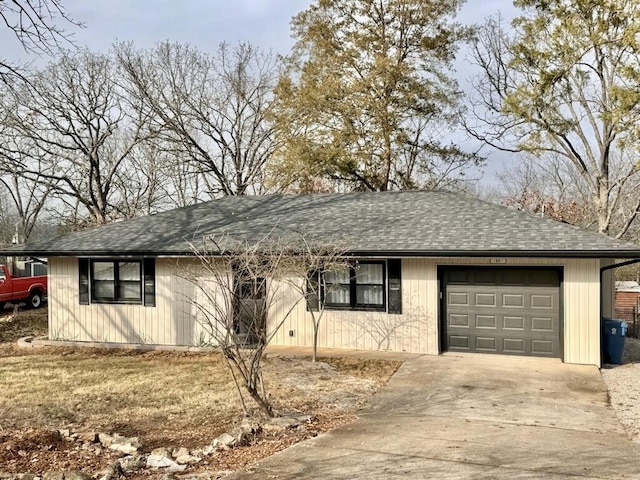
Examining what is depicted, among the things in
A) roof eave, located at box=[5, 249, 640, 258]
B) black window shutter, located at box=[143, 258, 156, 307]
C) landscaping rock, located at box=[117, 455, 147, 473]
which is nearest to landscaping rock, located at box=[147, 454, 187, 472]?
landscaping rock, located at box=[117, 455, 147, 473]

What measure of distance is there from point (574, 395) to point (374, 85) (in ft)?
56.2

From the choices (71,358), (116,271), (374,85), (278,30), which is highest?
(278,30)

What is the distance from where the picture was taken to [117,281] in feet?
43.1

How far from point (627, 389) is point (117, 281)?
11016 millimetres

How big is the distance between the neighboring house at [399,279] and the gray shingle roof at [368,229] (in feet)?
0.14

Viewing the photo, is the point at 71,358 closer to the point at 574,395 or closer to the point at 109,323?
the point at 109,323

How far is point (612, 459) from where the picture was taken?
17.2ft

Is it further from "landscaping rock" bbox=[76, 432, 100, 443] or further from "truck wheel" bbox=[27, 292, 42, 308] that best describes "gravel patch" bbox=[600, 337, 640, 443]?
"truck wheel" bbox=[27, 292, 42, 308]

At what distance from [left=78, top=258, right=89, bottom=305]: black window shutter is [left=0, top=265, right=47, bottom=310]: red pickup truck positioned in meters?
7.65

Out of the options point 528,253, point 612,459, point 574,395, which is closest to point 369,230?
point 528,253

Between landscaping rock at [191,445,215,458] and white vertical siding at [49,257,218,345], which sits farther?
white vertical siding at [49,257,218,345]

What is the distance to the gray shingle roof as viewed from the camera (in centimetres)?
1043

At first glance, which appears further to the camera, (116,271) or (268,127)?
(268,127)

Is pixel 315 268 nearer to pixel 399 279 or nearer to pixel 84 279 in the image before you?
pixel 399 279
